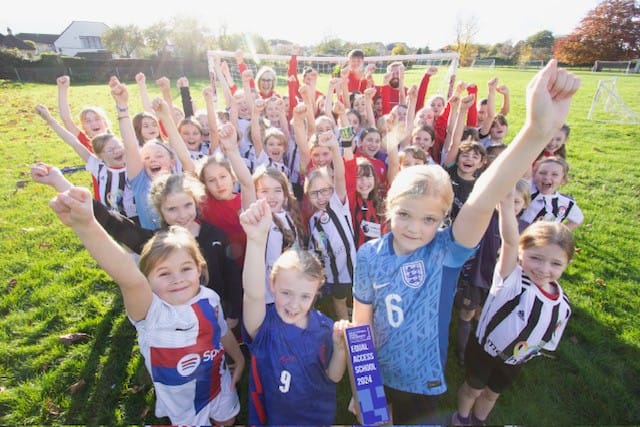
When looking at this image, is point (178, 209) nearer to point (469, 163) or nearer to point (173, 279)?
point (173, 279)

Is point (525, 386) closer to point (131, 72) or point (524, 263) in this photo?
point (524, 263)

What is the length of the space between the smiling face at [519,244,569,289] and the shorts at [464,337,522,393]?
2.04ft

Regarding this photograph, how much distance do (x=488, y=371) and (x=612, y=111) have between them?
678 inches

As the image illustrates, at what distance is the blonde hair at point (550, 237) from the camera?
2.04 meters

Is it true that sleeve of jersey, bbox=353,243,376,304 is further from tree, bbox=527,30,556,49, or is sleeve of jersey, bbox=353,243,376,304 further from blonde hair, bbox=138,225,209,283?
tree, bbox=527,30,556,49

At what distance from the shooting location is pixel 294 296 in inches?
75.0

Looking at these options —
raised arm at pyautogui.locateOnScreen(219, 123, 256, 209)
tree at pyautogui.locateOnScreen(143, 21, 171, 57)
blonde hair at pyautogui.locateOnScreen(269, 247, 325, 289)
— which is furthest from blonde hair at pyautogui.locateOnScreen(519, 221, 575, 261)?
tree at pyautogui.locateOnScreen(143, 21, 171, 57)

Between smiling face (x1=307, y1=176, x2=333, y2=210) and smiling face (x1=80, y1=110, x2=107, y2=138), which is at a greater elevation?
smiling face (x1=80, y1=110, x2=107, y2=138)

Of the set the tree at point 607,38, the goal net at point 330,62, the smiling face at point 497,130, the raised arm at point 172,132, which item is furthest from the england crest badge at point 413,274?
the tree at point 607,38

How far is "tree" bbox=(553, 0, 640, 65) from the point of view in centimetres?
4294

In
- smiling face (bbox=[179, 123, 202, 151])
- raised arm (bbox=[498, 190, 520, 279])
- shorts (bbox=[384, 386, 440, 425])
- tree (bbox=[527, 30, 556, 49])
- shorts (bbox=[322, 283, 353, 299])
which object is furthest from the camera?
tree (bbox=[527, 30, 556, 49])

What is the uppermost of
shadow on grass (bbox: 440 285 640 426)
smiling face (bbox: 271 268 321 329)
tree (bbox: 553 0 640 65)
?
tree (bbox: 553 0 640 65)

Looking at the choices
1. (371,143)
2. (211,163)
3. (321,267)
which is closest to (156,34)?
(371,143)

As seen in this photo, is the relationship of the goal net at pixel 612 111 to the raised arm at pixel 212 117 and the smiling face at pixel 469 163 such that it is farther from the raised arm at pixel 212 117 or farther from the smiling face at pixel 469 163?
the raised arm at pixel 212 117
